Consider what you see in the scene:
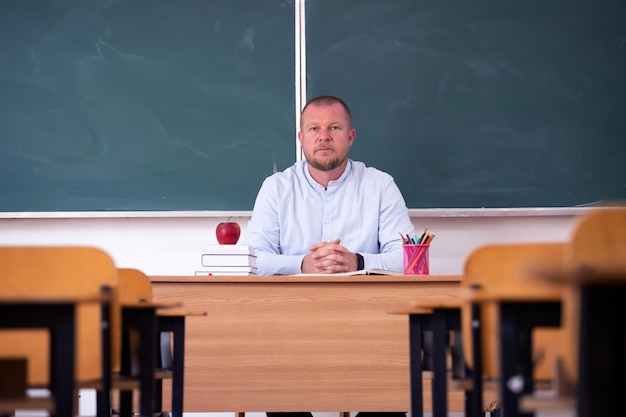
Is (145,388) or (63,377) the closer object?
(63,377)

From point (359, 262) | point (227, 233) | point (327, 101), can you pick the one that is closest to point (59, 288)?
point (227, 233)

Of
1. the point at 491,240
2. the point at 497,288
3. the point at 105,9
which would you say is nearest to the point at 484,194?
the point at 491,240

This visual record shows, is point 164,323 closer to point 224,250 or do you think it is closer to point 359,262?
point 224,250

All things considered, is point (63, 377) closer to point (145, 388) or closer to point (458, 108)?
point (145, 388)

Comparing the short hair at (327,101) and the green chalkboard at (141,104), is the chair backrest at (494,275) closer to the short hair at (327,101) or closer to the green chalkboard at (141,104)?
the short hair at (327,101)

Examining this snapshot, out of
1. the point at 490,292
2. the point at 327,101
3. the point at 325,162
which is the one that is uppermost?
the point at 327,101

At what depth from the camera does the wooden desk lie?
3162 millimetres

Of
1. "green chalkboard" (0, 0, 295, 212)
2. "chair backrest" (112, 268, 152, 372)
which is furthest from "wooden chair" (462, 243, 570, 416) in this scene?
"green chalkboard" (0, 0, 295, 212)

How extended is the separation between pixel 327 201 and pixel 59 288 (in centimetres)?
221

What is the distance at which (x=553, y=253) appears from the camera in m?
1.89

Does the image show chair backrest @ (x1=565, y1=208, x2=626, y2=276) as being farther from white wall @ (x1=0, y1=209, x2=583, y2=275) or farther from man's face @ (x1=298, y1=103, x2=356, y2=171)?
white wall @ (x1=0, y1=209, x2=583, y2=275)

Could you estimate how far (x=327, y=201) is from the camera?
13.1ft

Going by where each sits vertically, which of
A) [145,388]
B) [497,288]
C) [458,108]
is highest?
[458,108]

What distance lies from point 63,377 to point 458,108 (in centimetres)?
303
